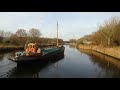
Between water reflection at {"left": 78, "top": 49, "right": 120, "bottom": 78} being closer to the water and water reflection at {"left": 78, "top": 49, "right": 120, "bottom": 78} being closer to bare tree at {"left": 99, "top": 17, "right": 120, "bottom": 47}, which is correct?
the water

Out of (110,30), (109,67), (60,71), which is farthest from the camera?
(110,30)

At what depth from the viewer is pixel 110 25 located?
93.6 feet

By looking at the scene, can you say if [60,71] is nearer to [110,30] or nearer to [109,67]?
[109,67]

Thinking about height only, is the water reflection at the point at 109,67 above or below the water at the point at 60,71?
below

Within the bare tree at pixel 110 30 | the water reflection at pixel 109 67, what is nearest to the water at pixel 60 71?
the water reflection at pixel 109 67

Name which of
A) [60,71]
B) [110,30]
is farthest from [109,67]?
[110,30]

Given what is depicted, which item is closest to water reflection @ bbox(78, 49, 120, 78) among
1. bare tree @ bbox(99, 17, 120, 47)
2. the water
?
the water

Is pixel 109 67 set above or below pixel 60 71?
below

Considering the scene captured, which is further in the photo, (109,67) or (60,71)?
(109,67)

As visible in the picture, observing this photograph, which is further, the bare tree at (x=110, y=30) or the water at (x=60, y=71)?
the bare tree at (x=110, y=30)

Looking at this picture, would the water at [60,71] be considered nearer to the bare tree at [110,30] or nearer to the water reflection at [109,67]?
the water reflection at [109,67]

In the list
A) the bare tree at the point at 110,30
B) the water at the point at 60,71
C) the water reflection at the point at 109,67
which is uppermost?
the bare tree at the point at 110,30
